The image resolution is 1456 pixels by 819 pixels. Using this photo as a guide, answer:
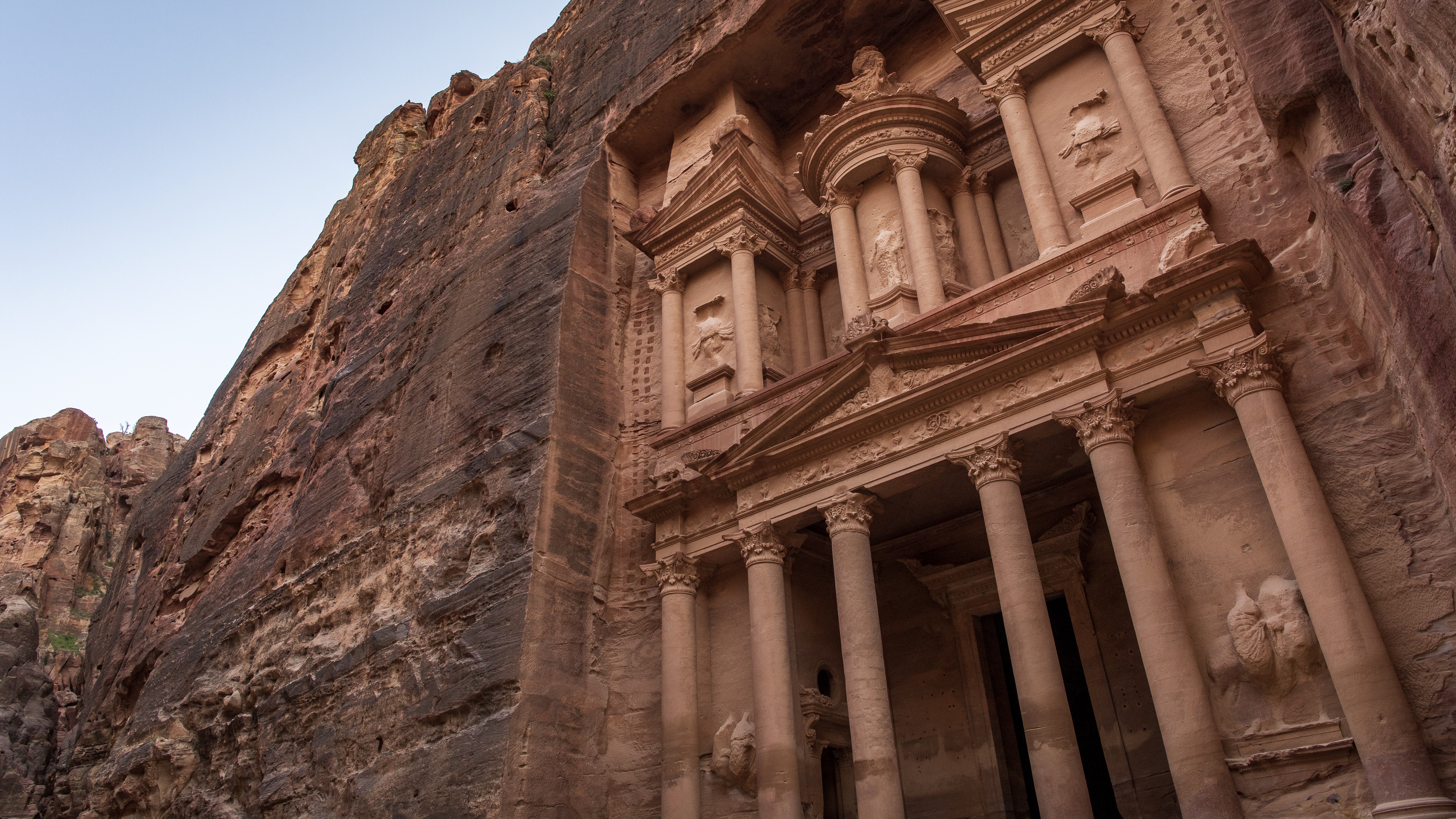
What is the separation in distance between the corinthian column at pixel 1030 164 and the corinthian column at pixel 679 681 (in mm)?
5610

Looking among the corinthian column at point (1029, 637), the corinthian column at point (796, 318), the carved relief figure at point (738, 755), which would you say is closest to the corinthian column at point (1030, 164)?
the corinthian column at point (1029, 637)

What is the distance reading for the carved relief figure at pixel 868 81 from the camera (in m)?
13.4

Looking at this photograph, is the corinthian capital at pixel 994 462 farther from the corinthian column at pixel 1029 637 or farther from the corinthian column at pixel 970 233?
the corinthian column at pixel 970 233

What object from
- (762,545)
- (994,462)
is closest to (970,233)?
(994,462)

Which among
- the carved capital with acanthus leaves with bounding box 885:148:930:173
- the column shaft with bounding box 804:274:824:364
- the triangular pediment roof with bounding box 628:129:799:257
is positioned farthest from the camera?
the triangular pediment roof with bounding box 628:129:799:257

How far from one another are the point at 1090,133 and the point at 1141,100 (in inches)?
26.9

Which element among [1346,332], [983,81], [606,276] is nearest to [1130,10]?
[983,81]

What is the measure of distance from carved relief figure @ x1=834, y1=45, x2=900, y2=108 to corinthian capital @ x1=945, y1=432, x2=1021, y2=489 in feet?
18.9

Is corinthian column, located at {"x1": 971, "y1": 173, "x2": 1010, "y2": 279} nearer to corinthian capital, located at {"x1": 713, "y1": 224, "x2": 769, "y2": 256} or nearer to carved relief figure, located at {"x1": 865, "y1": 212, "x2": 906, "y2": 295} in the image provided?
carved relief figure, located at {"x1": 865, "y1": 212, "x2": 906, "y2": 295}

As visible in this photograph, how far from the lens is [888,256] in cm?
1260

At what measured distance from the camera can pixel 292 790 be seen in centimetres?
1241

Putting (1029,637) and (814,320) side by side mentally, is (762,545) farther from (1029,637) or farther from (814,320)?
(814,320)

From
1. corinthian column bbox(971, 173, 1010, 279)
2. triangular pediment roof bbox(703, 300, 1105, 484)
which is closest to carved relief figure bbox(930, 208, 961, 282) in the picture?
corinthian column bbox(971, 173, 1010, 279)

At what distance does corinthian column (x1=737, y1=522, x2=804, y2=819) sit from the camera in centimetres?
959
